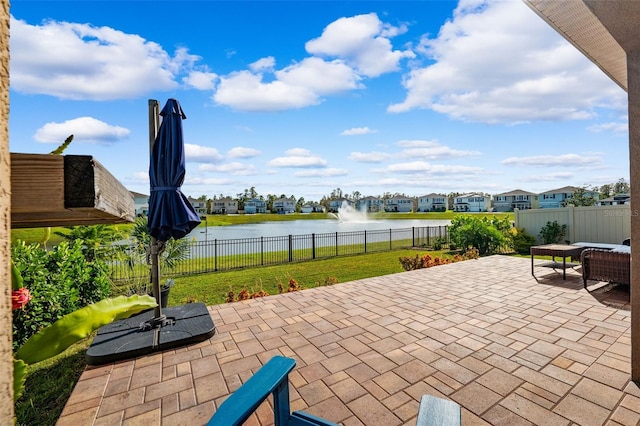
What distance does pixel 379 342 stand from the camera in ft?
11.9

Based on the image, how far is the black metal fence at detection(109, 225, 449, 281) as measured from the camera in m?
10.8

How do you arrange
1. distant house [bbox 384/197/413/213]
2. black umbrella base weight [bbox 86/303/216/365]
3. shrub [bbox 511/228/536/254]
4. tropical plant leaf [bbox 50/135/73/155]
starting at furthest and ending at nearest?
distant house [bbox 384/197/413/213] < shrub [bbox 511/228/536/254] < black umbrella base weight [bbox 86/303/216/365] < tropical plant leaf [bbox 50/135/73/155]

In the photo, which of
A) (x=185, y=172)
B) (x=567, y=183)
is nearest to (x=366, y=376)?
(x=185, y=172)

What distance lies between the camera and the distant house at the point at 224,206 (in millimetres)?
78775

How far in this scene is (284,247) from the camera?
12.8 meters

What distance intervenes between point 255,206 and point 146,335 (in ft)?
261

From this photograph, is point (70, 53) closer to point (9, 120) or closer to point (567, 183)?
point (9, 120)

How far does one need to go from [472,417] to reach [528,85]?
382 inches

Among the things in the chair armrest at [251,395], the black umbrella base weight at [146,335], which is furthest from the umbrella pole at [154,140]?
the chair armrest at [251,395]

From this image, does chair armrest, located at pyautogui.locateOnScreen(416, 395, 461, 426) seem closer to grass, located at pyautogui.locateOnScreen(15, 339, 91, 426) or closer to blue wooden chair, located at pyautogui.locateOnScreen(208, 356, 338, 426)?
blue wooden chair, located at pyautogui.locateOnScreen(208, 356, 338, 426)

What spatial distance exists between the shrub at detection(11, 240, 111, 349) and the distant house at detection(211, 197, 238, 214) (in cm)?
7581

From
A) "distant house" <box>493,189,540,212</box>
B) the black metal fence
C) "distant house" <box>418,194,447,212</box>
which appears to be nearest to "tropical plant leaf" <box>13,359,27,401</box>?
the black metal fence

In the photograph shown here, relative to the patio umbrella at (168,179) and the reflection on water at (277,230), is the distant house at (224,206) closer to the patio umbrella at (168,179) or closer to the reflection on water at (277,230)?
the reflection on water at (277,230)

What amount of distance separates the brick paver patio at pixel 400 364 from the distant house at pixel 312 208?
3184 inches
